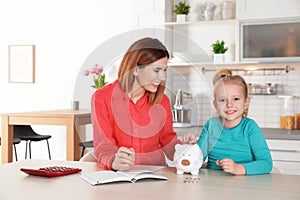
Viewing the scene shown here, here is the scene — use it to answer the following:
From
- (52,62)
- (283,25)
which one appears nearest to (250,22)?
(283,25)

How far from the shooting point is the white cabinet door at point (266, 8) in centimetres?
372

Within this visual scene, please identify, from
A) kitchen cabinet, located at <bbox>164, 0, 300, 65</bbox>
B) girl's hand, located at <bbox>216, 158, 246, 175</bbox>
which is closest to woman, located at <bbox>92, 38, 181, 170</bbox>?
girl's hand, located at <bbox>216, 158, 246, 175</bbox>

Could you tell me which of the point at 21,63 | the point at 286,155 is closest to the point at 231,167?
the point at 286,155

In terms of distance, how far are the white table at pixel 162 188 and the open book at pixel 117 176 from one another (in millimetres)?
17

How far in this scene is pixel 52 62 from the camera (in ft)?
16.0

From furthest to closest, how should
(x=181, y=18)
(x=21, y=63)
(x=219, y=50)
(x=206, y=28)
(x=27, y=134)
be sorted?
(x=21, y=63), (x=27, y=134), (x=206, y=28), (x=181, y=18), (x=219, y=50)

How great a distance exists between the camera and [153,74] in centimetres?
153

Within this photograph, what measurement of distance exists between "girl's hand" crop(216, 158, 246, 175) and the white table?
0.02 meters

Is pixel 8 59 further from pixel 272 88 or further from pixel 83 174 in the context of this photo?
pixel 83 174

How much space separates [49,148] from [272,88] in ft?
7.64

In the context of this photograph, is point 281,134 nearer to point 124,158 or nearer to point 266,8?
point 266,8

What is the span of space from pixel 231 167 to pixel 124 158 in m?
0.37

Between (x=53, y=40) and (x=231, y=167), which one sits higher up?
(x=53, y=40)

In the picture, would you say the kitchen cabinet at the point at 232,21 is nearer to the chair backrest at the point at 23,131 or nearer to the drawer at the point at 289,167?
the drawer at the point at 289,167
